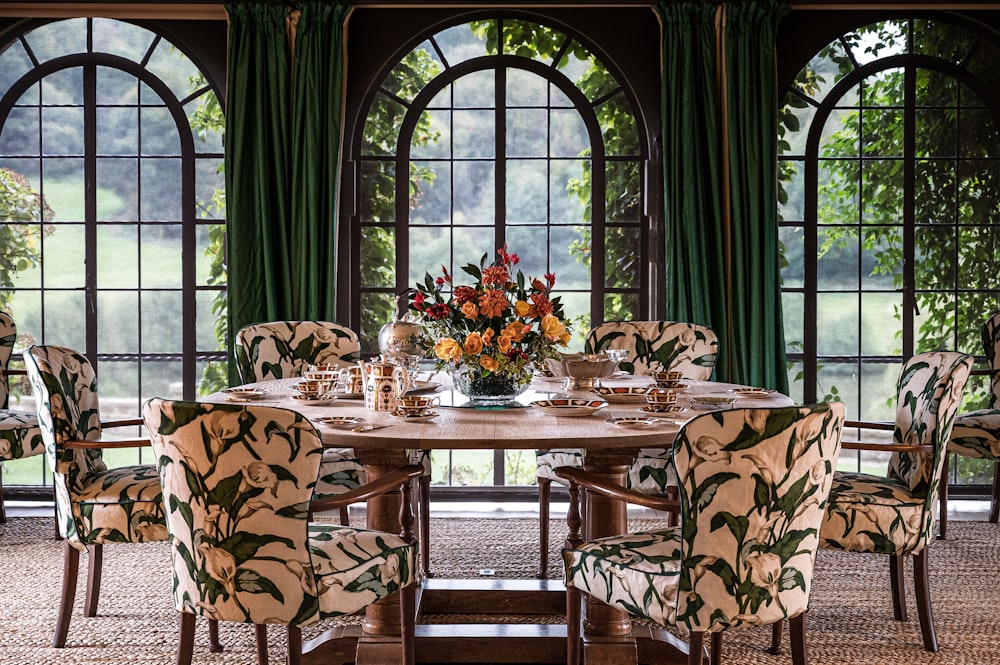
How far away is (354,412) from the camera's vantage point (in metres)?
2.71

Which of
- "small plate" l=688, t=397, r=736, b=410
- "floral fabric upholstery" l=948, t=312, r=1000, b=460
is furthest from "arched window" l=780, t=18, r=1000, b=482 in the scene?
"small plate" l=688, t=397, r=736, b=410

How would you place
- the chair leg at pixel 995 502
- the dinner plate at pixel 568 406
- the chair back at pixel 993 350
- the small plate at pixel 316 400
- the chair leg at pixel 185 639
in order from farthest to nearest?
the chair leg at pixel 995 502
the chair back at pixel 993 350
the small plate at pixel 316 400
the dinner plate at pixel 568 406
the chair leg at pixel 185 639

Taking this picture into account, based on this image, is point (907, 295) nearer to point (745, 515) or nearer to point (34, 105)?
point (745, 515)

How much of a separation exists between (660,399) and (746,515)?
2.48 feet

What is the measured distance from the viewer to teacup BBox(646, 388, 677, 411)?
2719 mm

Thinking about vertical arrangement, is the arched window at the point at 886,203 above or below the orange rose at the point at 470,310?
above

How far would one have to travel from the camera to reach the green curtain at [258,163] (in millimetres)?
4723

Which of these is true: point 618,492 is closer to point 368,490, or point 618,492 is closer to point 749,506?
point 749,506

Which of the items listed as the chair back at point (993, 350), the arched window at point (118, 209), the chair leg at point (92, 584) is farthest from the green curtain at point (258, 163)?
the chair back at point (993, 350)

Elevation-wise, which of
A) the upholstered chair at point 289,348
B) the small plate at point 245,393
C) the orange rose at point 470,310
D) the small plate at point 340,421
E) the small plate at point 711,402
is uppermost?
the orange rose at point 470,310

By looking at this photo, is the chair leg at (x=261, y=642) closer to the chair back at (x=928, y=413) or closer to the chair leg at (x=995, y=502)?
the chair back at (x=928, y=413)

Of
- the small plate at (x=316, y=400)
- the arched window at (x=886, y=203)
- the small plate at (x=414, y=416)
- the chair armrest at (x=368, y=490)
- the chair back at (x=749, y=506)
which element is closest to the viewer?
the chair back at (x=749, y=506)

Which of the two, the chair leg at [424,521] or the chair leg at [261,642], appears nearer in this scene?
the chair leg at [261,642]

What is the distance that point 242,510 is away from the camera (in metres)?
2.03
